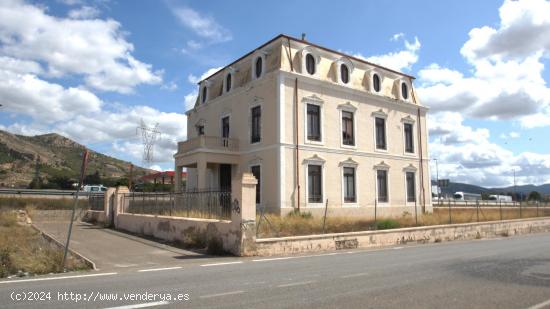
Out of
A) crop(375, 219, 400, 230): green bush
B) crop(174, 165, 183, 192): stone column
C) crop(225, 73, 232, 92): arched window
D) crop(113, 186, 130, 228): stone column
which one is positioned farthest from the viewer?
crop(225, 73, 232, 92): arched window

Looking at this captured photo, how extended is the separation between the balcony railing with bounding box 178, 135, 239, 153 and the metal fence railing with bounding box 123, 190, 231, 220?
4876mm

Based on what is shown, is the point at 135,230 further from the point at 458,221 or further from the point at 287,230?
the point at 458,221

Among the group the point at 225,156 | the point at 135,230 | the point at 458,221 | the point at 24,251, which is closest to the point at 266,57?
the point at 225,156

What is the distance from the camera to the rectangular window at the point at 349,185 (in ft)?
88.3

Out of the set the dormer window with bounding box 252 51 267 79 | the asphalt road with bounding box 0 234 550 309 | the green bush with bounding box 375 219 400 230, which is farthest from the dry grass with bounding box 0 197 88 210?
the asphalt road with bounding box 0 234 550 309

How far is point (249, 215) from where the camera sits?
43.3 feet

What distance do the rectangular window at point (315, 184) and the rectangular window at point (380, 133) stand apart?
5.91 m

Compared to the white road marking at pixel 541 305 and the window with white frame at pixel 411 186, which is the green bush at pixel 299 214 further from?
the white road marking at pixel 541 305

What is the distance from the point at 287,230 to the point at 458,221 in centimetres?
1263

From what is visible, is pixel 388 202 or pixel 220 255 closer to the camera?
pixel 220 255

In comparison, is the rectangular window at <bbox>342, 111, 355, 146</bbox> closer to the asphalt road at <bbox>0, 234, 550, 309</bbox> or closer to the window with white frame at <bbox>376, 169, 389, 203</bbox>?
the window with white frame at <bbox>376, 169, 389, 203</bbox>

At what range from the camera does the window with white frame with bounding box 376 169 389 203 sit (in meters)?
28.8

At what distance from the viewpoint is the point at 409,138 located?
103 feet

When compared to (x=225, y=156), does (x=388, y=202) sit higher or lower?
lower
